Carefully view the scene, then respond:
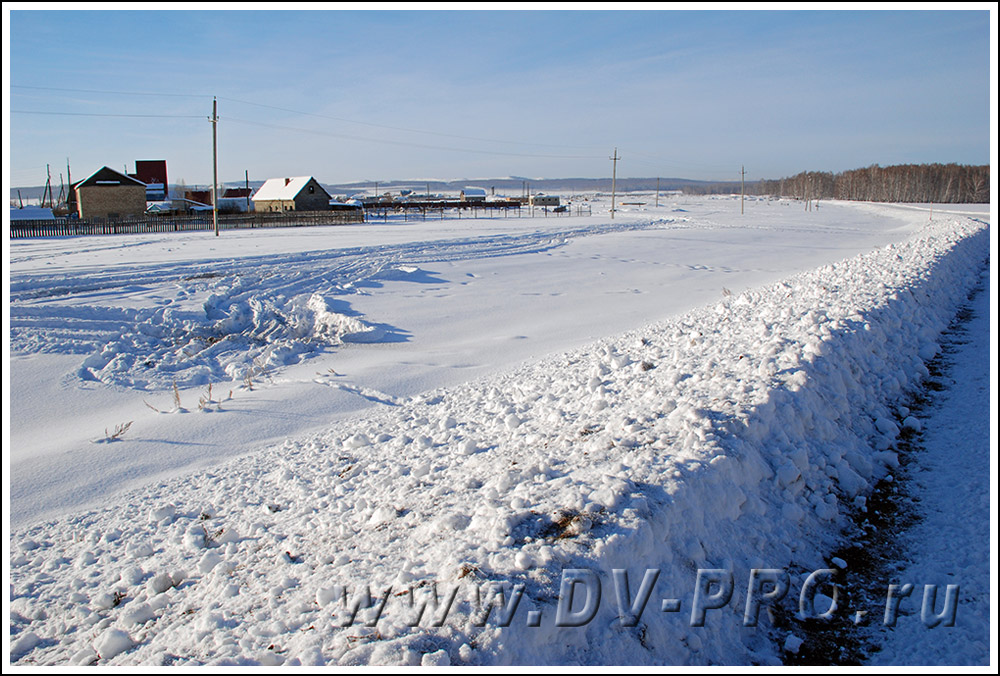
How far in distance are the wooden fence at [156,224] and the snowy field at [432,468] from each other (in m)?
23.2

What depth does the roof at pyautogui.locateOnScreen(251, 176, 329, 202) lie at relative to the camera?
60.5 metres

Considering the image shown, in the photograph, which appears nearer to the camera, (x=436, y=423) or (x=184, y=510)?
(x=184, y=510)

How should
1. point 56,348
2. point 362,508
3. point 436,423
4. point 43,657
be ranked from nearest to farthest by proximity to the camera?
point 43,657 < point 362,508 < point 436,423 < point 56,348

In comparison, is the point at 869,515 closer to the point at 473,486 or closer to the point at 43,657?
the point at 473,486

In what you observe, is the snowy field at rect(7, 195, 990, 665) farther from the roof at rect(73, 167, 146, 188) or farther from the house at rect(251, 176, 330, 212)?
the house at rect(251, 176, 330, 212)

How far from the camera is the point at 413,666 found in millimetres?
2650

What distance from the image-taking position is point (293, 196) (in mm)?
59938

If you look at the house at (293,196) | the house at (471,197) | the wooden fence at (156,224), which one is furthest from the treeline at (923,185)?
the wooden fence at (156,224)

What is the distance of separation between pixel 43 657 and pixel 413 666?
219 centimetres

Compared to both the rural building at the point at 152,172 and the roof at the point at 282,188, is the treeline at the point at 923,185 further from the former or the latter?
the rural building at the point at 152,172

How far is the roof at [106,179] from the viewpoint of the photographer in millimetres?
48228

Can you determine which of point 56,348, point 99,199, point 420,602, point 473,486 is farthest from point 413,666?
point 99,199

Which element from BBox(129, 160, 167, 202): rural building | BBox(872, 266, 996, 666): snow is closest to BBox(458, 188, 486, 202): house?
BBox(129, 160, 167, 202): rural building

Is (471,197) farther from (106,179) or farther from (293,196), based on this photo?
(106,179)
